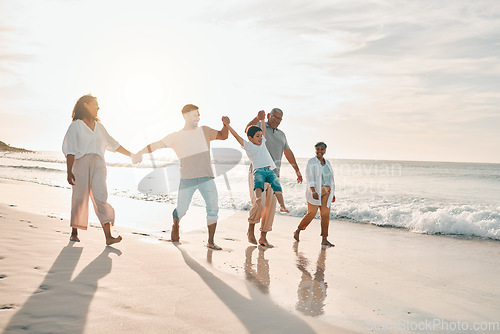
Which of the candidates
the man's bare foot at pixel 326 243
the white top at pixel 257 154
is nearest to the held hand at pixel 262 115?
the white top at pixel 257 154

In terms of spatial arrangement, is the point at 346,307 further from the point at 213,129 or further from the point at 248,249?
the point at 213,129

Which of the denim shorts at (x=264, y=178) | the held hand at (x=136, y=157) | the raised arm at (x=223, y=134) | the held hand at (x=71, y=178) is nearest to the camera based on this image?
the held hand at (x=71, y=178)

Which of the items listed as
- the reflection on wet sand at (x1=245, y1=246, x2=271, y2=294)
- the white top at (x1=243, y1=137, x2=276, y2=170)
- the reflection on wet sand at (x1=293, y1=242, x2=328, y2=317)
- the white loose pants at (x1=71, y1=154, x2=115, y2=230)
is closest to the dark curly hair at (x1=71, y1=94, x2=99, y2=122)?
the white loose pants at (x1=71, y1=154, x2=115, y2=230)

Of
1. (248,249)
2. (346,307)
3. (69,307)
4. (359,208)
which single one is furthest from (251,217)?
(359,208)

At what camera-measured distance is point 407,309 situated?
11.7 feet

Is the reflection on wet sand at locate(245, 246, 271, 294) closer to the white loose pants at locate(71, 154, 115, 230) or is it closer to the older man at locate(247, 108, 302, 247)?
the older man at locate(247, 108, 302, 247)

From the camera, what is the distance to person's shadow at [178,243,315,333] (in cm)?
287

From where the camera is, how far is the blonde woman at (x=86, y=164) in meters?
5.02

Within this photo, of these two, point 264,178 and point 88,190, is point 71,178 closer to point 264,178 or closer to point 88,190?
point 88,190

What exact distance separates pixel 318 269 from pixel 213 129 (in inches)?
103

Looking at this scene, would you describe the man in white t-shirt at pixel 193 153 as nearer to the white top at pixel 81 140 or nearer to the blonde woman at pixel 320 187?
the white top at pixel 81 140

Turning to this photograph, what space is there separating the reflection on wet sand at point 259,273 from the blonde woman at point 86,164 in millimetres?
1885

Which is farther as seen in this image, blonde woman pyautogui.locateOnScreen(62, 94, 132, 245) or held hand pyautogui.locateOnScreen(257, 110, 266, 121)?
held hand pyautogui.locateOnScreen(257, 110, 266, 121)

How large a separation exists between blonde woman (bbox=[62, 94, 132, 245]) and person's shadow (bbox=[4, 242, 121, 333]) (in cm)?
105
